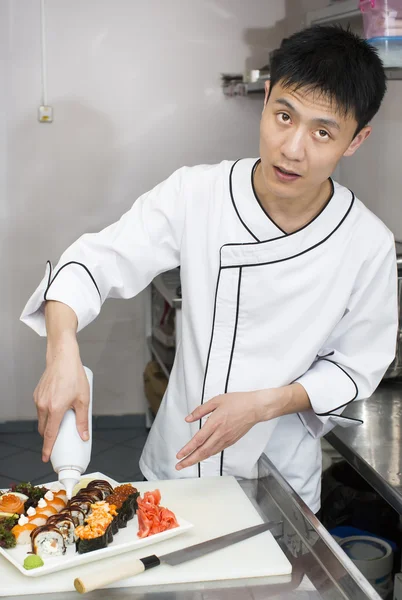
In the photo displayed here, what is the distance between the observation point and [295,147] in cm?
131

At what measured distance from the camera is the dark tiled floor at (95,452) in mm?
3543

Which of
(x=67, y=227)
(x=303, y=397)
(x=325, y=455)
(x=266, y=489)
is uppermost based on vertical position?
(x=303, y=397)

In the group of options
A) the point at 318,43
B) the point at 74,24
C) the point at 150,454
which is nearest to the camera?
the point at 318,43

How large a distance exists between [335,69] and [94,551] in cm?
91

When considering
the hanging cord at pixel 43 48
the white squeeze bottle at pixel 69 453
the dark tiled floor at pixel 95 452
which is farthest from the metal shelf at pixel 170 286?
the white squeeze bottle at pixel 69 453

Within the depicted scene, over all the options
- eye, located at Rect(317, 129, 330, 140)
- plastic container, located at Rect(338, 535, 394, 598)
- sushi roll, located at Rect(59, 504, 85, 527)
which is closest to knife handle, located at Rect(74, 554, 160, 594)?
sushi roll, located at Rect(59, 504, 85, 527)

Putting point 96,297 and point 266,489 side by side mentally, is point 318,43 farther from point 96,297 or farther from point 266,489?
point 266,489

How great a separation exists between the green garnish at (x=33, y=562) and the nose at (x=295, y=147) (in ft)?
2.56

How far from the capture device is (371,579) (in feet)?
6.24

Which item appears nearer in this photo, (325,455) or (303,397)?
(303,397)

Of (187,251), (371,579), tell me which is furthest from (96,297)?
(371,579)

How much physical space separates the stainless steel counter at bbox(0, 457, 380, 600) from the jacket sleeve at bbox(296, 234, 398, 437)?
0.30 m

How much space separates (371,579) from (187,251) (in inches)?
39.6

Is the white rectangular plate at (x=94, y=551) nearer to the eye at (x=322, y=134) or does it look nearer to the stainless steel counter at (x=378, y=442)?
Answer: the stainless steel counter at (x=378, y=442)
